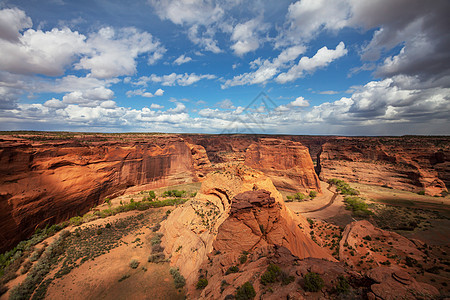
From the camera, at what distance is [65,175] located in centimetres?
2556

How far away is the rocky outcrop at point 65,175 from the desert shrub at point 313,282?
28070 millimetres

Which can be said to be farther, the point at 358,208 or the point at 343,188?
the point at 343,188

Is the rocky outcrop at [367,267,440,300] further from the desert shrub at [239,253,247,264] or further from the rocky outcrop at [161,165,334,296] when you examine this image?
the desert shrub at [239,253,247,264]

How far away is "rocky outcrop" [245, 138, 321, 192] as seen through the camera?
3747 centimetres

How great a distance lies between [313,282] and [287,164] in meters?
34.8

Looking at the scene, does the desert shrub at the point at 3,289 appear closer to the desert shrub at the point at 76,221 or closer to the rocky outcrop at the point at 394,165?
the desert shrub at the point at 76,221

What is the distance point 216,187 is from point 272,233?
331 inches

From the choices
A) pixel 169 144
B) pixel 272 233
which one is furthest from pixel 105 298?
pixel 169 144

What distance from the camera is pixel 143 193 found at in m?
36.0

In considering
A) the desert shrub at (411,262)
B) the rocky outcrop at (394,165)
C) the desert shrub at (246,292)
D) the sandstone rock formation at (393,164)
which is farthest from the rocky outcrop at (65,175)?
the rocky outcrop at (394,165)

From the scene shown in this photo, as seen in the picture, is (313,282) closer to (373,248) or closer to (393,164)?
(373,248)

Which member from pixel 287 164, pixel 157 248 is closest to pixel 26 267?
pixel 157 248

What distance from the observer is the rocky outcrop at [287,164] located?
3747 centimetres

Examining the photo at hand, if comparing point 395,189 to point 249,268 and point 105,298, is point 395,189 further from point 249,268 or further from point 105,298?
point 105,298
